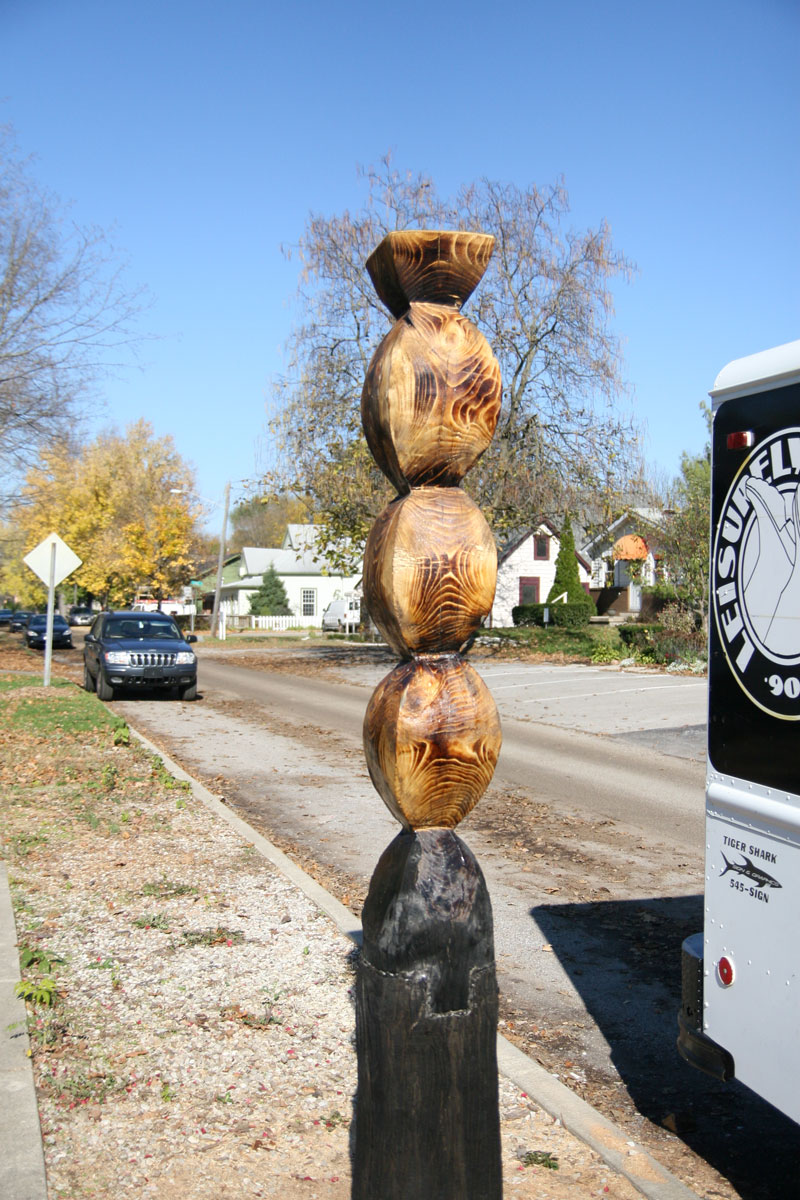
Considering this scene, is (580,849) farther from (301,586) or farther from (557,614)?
(301,586)

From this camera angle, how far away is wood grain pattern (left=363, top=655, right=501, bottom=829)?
2.51m

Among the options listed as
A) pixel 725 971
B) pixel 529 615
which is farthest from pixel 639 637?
pixel 725 971

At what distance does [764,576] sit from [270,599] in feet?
199

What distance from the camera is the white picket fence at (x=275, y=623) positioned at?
192ft

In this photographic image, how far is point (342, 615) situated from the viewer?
52.9 meters

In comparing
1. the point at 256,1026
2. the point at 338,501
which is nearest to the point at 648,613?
the point at 338,501

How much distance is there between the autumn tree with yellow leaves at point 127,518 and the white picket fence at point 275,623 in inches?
200

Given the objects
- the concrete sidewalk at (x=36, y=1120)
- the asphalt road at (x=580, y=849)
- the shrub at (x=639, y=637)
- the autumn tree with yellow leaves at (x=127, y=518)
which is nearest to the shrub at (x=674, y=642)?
the shrub at (x=639, y=637)

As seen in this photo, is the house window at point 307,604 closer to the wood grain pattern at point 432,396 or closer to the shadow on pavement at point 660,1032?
the shadow on pavement at point 660,1032

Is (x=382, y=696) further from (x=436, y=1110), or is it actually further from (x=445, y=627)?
(x=436, y=1110)

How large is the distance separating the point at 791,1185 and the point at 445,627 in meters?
2.49

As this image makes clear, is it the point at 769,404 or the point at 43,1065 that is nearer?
the point at 769,404

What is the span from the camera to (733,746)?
3.38m

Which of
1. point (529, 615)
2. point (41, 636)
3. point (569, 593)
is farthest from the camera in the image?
point (569, 593)
